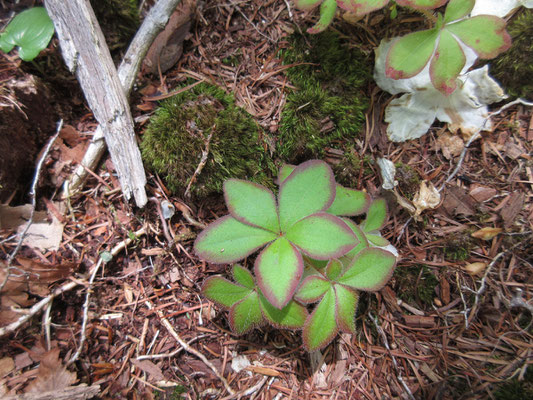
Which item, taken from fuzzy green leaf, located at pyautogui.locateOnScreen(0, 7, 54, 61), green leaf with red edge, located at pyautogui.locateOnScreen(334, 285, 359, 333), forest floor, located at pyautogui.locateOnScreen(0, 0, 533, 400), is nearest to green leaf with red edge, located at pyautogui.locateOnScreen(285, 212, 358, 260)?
green leaf with red edge, located at pyautogui.locateOnScreen(334, 285, 359, 333)

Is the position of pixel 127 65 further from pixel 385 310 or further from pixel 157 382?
pixel 385 310

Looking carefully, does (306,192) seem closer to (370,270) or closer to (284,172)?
(284,172)

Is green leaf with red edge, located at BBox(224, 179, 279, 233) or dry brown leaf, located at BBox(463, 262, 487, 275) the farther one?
dry brown leaf, located at BBox(463, 262, 487, 275)

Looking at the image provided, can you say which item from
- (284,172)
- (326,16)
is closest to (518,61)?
(326,16)

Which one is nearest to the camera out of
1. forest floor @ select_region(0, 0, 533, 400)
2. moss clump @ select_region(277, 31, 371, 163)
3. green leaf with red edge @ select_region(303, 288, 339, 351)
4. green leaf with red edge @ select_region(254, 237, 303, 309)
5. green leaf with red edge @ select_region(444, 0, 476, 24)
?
green leaf with red edge @ select_region(254, 237, 303, 309)

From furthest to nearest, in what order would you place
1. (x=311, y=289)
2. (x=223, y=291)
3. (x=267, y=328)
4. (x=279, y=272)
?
(x=267, y=328), (x=223, y=291), (x=311, y=289), (x=279, y=272)

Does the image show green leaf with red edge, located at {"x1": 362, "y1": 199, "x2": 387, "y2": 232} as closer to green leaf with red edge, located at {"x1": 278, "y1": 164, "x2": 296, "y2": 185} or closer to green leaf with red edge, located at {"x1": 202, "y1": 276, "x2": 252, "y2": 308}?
green leaf with red edge, located at {"x1": 278, "y1": 164, "x2": 296, "y2": 185}

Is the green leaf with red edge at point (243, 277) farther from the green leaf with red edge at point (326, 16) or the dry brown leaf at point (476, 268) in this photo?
the green leaf with red edge at point (326, 16)
